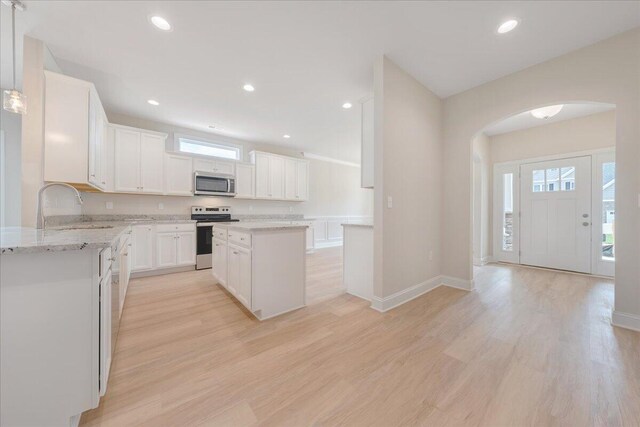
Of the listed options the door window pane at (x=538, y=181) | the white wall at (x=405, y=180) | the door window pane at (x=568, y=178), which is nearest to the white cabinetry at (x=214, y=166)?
the white wall at (x=405, y=180)

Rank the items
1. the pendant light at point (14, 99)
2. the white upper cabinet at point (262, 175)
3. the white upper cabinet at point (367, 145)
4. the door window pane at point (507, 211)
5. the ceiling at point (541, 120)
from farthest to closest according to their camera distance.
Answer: the white upper cabinet at point (262, 175)
the door window pane at point (507, 211)
the ceiling at point (541, 120)
the white upper cabinet at point (367, 145)
the pendant light at point (14, 99)

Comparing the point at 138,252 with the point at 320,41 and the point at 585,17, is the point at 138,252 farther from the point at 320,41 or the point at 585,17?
the point at 585,17

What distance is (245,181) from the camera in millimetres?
5223

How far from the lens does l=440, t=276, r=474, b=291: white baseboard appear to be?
3.11 m

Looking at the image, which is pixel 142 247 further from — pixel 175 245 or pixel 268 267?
pixel 268 267

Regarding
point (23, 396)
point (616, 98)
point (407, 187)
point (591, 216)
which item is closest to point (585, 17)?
point (616, 98)

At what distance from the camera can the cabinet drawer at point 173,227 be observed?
3.88m

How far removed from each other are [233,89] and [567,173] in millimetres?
5762

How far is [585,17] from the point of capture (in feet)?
6.55

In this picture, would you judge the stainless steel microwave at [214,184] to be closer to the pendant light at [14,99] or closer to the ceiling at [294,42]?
the ceiling at [294,42]

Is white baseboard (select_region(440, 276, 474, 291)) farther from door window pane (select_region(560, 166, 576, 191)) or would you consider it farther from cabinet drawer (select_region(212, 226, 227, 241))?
cabinet drawer (select_region(212, 226, 227, 241))

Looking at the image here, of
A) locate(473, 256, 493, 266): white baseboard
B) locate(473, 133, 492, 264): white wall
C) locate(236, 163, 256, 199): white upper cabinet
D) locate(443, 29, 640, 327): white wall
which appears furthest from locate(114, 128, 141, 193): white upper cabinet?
locate(473, 256, 493, 266): white baseboard

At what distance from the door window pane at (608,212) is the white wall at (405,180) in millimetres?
2833

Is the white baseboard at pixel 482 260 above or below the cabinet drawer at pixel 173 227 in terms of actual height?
below
